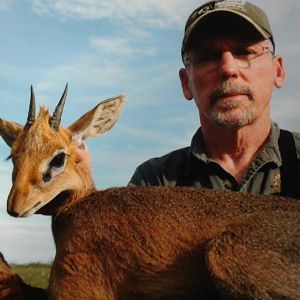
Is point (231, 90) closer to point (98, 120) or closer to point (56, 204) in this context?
point (98, 120)

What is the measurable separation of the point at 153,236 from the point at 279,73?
175 inches

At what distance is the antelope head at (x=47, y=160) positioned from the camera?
6621mm

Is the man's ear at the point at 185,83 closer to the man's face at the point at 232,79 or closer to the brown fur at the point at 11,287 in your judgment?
the man's face at the point at 232,79

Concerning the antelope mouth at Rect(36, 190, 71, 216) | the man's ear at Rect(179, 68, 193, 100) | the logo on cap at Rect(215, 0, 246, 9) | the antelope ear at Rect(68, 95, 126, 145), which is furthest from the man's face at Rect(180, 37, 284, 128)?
the antelope mouth at Rect(36, 190, 71, 216)

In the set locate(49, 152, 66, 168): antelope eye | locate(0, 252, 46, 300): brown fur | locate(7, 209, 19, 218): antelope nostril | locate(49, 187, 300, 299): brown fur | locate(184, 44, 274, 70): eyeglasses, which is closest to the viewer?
locate(49, 187, 300, 299): brown fur

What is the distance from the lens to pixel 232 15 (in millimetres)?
9062

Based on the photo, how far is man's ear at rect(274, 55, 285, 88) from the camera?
32.2ft

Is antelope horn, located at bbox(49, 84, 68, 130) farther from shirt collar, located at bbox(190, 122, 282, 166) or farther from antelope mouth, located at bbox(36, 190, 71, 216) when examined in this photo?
shirt collar, located at bbox(190, 122, 282, 166)

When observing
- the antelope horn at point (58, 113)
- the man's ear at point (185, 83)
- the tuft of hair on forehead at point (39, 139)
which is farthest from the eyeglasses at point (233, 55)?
the tuft of hair on forehead at point (39, 139)

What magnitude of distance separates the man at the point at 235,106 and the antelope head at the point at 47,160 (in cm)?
183

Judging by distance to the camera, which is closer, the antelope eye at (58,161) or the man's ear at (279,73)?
the antelope eye at (58,161)

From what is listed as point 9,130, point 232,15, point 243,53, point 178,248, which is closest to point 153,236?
point 178,248

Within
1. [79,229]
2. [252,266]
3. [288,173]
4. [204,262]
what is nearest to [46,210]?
[79,229]

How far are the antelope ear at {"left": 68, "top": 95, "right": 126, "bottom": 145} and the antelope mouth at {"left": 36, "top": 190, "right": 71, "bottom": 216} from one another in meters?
0.64
